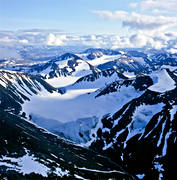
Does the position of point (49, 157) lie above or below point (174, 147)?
below

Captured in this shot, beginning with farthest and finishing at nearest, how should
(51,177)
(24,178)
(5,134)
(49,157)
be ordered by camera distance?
(5,134)
(49,157)
(51,177)
(24,178)

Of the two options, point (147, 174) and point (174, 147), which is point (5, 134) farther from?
point (174, 147)

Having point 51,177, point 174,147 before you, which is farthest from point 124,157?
point 51,177

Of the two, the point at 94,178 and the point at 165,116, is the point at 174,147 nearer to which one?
the point at 165,116

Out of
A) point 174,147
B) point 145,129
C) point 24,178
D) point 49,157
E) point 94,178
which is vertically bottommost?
point 24,178

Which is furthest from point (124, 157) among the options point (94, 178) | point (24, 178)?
point (24, 178)

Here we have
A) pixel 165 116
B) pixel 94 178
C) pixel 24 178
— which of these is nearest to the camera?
pixel 24 178

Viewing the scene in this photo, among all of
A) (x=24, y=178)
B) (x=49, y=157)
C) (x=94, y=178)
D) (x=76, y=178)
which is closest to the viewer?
(x=24, y=178)

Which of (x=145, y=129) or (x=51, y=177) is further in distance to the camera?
(x=145, y=129)

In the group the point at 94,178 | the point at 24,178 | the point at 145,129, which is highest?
the point at 145,129
